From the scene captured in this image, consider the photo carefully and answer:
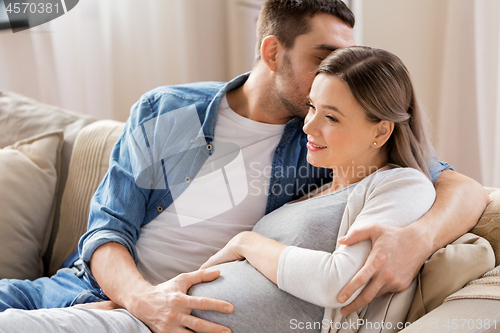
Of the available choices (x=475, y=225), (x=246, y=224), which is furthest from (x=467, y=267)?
(x=246, y=224)

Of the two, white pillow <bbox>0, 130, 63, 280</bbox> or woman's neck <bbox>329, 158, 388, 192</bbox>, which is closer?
woman's neck <bbox>329, 158, 388, 192</bbox>

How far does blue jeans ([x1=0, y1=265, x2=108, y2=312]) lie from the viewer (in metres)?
1.11

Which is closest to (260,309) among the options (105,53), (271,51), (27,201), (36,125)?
(271,51)

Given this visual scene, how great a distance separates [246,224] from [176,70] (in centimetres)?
127

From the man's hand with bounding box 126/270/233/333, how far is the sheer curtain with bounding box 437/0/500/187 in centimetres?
132

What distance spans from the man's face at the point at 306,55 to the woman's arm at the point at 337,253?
0.41m

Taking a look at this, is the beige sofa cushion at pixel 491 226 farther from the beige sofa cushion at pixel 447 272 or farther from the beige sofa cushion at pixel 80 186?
the beige sofa cushion at pixel 80 186

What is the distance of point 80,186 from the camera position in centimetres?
141

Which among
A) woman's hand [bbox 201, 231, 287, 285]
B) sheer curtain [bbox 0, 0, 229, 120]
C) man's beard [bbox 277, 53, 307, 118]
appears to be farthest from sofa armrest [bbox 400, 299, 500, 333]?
sheer curtain [bbox 0, 0, 229, 120]

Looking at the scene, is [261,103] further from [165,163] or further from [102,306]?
[102,306]

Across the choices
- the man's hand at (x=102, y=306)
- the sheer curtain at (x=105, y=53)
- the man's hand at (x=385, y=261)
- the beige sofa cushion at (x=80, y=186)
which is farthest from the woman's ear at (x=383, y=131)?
the sheer curtain at (x=105, y=53)

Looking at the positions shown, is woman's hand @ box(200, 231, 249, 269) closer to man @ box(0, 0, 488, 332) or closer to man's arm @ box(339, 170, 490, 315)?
man @ box(0, 0, 488, 332)

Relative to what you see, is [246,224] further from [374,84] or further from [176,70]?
[176,70]

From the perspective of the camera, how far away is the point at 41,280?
121 cm
